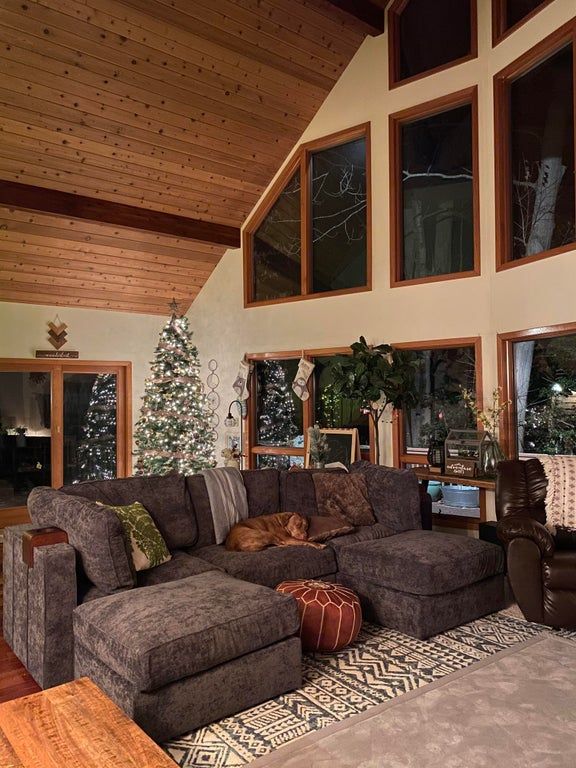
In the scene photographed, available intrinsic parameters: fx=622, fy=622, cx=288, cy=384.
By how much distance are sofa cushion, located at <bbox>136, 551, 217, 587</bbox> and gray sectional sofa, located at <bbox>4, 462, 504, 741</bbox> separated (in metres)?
0.01

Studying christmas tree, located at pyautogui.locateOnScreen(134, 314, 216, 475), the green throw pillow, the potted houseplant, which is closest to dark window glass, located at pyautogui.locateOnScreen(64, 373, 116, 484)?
christmas tree, located at pyautogui.locateOnScreen(134, 314, 216, 475)

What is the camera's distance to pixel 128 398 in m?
8.48

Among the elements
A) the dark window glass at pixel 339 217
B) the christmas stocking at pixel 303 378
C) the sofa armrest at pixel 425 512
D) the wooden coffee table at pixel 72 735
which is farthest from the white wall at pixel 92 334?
the wooden coffee table at pixel 72 735

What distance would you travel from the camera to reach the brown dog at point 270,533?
419 cm

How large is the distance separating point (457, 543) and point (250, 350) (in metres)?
4.37

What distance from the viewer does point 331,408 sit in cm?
707

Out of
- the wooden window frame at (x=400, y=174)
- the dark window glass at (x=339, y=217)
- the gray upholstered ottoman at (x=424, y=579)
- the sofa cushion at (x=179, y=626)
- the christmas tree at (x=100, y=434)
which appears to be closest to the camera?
the sofa cushion at (x=179, y=626)

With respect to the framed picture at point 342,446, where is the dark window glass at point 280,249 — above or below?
above

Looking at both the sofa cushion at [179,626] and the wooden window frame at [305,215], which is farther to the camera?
the wooden window frame at [305,215]

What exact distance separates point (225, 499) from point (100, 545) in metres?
1.30

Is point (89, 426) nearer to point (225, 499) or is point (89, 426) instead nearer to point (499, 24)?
point (225, 499)

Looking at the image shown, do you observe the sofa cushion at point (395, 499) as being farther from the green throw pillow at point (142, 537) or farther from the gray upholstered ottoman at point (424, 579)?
the green throw pillow at point (142, 537)

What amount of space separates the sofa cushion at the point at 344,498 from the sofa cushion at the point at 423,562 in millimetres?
471

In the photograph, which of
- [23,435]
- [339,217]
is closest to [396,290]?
[339,217]
